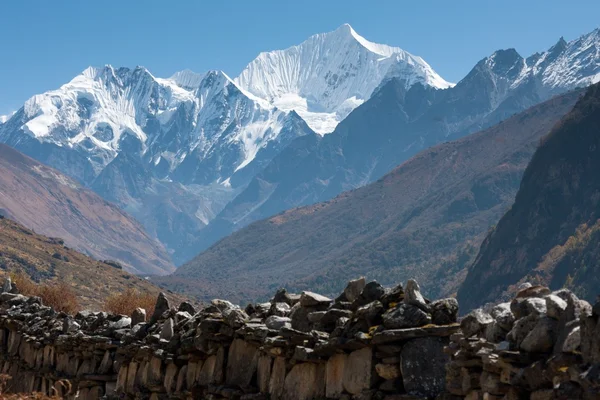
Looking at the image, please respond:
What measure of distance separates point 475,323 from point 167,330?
28.4ft

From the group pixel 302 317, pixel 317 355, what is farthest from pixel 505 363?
pixel 302 317

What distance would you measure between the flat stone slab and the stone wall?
0.5 inches

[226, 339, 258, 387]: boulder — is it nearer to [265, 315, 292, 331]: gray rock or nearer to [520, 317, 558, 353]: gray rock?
[265, 315, 292, 331]: gray rock

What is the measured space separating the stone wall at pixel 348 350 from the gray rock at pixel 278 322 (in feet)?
0.05

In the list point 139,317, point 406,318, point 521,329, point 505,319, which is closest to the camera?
point 521,329

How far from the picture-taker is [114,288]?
6496 inches

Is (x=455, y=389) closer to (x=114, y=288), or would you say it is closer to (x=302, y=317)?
(x=302, y=317)

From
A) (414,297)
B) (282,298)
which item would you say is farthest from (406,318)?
(282,298)

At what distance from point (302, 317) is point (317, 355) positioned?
4.35 feet

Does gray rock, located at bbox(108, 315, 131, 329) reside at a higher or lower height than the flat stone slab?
higher

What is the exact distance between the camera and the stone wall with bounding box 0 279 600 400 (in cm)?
914

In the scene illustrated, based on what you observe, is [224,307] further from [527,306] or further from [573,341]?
[573,341]

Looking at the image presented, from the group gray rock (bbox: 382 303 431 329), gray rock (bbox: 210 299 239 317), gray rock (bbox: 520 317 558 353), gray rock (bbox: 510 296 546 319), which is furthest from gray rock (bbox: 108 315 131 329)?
gray rock (bbox: 520 317 558 353)

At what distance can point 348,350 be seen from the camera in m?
12.4
